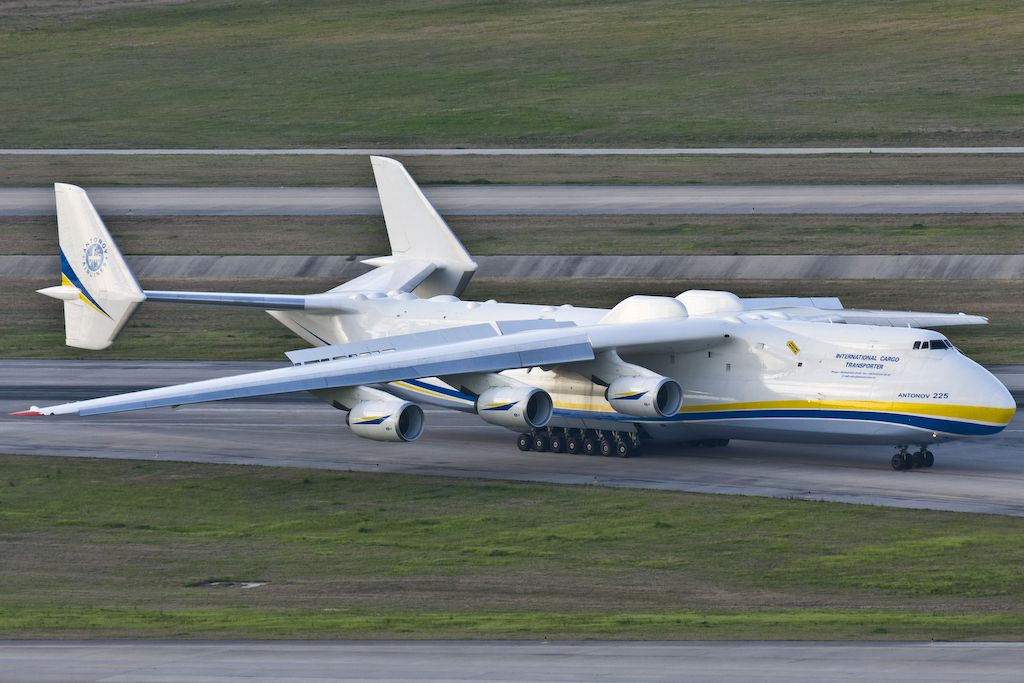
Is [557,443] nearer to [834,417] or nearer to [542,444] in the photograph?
[542,444]

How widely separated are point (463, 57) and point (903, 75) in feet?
101

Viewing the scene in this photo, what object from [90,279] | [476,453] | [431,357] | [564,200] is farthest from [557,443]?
[564,200]

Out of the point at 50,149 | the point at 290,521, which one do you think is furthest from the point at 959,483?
the point at 50,149

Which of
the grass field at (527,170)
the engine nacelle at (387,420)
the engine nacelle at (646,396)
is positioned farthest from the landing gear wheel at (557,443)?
the grass field at (527,170)

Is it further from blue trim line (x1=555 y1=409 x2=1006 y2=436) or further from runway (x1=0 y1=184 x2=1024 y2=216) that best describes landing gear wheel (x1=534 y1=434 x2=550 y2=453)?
runway (x1=0 y1=184 x2=1024 y2=216)

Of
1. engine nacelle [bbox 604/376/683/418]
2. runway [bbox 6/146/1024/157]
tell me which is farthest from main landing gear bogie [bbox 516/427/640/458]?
runway [bbox 6/146/1024/157]

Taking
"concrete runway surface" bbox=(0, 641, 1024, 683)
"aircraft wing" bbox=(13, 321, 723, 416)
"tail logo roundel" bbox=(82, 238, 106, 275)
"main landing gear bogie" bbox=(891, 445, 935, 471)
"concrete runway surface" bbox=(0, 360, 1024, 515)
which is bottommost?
"concrete runway surface" bbox=(0, 360, 1024, 515)

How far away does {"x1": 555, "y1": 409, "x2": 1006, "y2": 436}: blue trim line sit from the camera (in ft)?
128

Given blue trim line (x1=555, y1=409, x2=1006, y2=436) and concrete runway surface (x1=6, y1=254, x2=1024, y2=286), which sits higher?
blue trim line (x1=555, y1=409, x2=1006, y2=436)

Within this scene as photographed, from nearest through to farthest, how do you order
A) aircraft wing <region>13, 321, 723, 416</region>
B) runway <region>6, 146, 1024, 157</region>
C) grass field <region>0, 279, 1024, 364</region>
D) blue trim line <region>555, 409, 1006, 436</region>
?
aircraft wing <region>13, 321, 723, 416</region>
blue trim line <region>555, 409, 1006, 436</region>
grass field <region>0, 279, 1024, 364</region>
runway <region>6, 146, 1024, 157</region>

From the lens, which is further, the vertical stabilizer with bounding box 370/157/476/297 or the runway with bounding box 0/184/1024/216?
the runway with bounding box 0/184/1024/216

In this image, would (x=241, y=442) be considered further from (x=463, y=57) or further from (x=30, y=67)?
(x=30, y=67)

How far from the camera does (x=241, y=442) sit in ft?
150

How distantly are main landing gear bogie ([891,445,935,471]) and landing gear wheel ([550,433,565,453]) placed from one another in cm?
817
